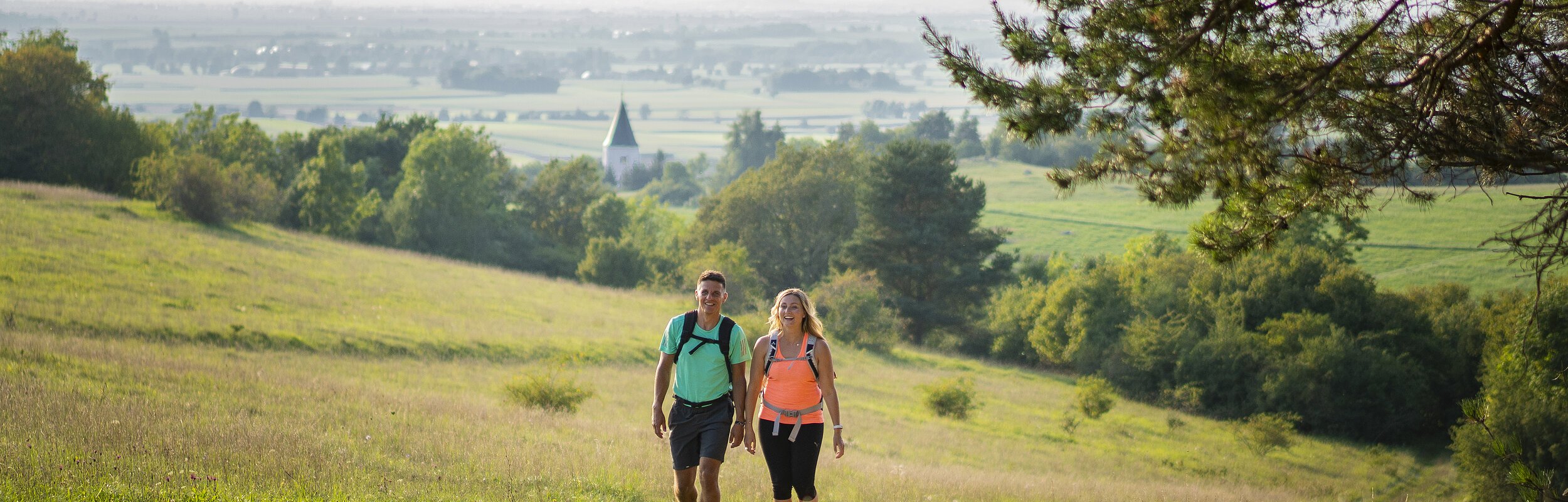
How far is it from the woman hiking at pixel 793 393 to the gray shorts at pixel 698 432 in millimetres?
185

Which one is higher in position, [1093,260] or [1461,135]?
[1461,135]

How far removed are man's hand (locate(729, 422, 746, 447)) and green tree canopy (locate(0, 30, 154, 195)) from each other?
4581 centimetres

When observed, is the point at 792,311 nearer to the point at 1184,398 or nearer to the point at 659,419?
the point at 659,419

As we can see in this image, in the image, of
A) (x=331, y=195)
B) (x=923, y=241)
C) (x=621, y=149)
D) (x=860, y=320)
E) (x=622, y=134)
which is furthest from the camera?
(x=622, y=134)

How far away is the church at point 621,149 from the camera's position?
156 meters

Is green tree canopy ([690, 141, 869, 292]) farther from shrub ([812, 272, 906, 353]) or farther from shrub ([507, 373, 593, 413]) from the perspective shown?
shrub ([507, 373, 593, 413])

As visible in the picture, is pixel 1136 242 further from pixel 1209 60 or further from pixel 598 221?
pixel 1209 60

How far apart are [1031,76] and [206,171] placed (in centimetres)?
3735

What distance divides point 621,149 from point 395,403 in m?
149

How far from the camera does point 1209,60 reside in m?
6.88

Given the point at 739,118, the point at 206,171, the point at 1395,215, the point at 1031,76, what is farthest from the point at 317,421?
the point at 739,118

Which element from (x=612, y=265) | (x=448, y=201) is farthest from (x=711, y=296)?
(x=448, y=201)

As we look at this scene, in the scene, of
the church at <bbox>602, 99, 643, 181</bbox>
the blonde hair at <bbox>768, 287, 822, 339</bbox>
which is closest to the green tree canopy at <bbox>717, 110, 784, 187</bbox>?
the church at <bbox>602, 99, 643, 181</bbox>

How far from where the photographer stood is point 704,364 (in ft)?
21.2
